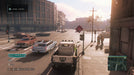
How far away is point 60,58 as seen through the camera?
25.2ft

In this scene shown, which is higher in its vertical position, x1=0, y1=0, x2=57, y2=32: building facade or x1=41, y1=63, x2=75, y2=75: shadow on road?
x1=0, y1=0, x2=57, y2=32: building facade

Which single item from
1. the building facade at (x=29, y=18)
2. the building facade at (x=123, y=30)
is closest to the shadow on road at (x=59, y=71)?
the building facade at (x=123, y=30)

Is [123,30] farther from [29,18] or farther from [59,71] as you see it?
[29,18]

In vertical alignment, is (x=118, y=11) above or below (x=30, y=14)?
below

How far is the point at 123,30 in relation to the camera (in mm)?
8320

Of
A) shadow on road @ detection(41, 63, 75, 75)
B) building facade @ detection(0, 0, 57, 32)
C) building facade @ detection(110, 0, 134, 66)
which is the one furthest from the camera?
Result: building facade @ detection(0, 0, 57, 32)

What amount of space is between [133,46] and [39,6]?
77.5 metres

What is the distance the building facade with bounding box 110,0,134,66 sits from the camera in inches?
276

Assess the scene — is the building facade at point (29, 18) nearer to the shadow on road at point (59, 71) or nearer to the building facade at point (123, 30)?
the shadow on road at point (59, 71)

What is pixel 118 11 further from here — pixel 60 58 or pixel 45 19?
pixel 45 19

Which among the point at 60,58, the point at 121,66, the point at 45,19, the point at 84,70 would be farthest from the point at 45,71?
the point at 45,19

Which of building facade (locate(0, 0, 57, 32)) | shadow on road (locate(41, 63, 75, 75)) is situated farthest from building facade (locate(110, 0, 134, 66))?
building facade (locate(0, 0, 57, 32))

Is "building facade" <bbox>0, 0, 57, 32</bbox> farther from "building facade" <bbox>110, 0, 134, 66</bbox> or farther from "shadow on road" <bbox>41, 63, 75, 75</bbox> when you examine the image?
"building facade" <bbox>110, 0, 134, 66</bbox>

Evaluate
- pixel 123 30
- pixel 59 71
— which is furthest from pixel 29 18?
pixel 123 30
